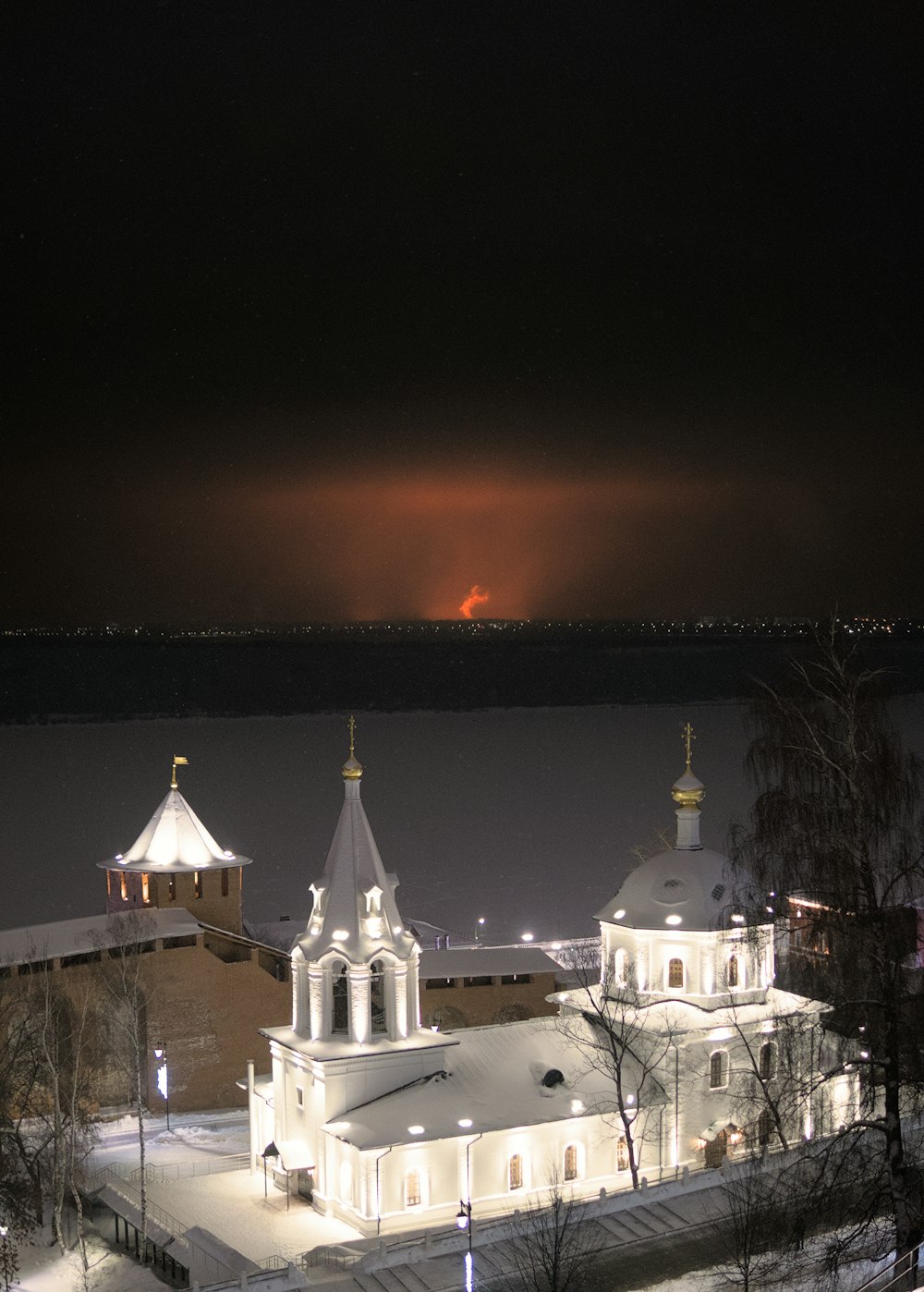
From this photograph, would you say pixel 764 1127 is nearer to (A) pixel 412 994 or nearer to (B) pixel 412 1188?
(B) pixel 412 1188

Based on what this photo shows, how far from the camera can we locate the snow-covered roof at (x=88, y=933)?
24656 mm

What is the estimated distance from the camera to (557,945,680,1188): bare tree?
20.7m

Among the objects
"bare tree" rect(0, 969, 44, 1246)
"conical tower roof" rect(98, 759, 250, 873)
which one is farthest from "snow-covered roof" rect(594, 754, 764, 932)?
"conical tower roof" rect(98, 759, 250, 873)

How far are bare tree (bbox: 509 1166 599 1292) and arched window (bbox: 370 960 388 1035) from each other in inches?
111

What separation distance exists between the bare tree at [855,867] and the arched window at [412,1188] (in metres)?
4.85

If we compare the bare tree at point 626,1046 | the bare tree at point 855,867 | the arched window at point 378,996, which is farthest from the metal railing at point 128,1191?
the bare tree at point 855,867

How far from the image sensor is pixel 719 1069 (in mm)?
21312

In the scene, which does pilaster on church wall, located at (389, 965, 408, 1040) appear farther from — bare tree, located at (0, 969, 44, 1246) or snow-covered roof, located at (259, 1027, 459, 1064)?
bare tree, located at (0, 969, 44, 1246)

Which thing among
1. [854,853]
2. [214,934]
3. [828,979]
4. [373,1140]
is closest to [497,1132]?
[373,1140]

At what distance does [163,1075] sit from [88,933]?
2.42 metres

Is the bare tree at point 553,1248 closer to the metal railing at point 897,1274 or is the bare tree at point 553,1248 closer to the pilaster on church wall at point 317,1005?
the metal railing at point 897,1274

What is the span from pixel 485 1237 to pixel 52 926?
35.6 feet

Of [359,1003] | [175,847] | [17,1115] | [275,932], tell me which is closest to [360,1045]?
[359,1003]

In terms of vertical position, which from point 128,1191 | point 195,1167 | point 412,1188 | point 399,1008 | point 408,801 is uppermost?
point 399,1008
